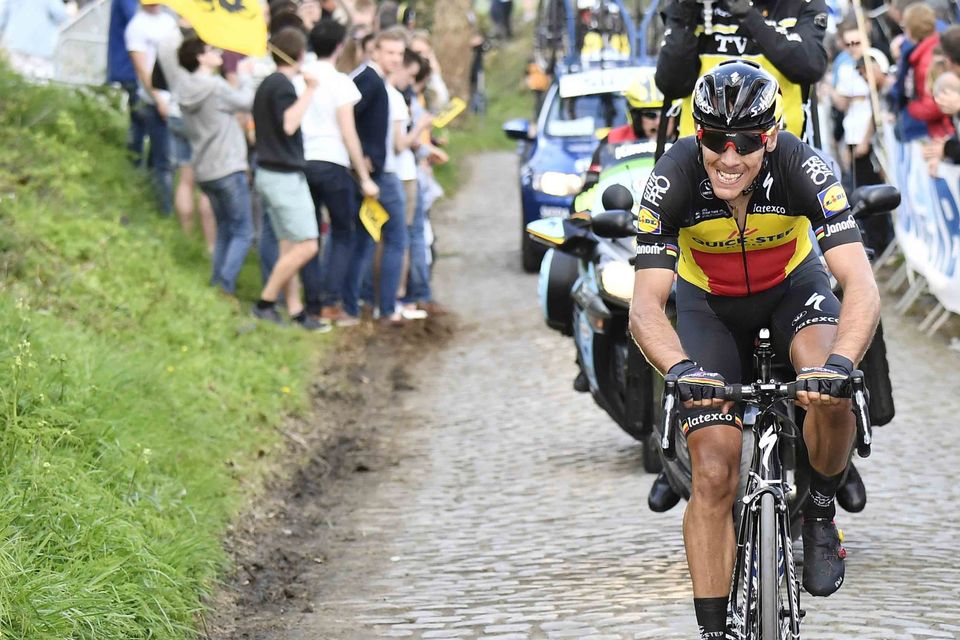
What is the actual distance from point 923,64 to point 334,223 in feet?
15.6

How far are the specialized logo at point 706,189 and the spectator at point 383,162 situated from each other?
24.7 ft

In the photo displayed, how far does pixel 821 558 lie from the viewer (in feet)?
19.4

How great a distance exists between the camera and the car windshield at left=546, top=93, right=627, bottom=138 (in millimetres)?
16859

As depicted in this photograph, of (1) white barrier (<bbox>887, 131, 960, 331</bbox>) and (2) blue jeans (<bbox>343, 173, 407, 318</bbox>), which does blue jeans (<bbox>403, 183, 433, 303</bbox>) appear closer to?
(2) blue jeans (<bbox>343, 173, 407, 318</bbox>)

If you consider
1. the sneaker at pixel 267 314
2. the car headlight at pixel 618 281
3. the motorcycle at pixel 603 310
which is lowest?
the sneaker at pixel 267 314

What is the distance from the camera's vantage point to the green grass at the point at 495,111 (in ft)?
106

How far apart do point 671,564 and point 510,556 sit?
78 centimetres

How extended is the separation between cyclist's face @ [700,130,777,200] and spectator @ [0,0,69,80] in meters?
10.6

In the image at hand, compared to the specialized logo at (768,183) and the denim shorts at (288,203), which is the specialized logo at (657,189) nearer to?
the specialized logo at (768,183)

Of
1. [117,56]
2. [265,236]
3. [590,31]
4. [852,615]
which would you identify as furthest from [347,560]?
[590,31]

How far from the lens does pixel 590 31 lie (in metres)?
22.4

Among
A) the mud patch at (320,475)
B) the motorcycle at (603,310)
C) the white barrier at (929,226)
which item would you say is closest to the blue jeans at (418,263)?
the mud patch at (320,475)

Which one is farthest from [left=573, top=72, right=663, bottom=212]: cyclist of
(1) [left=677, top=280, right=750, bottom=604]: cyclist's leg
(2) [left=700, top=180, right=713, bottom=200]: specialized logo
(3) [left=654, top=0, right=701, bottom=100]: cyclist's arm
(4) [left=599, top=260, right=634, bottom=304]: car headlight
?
(1) [left=677, top=280, right=750, bottom=604]: cyclist's leg

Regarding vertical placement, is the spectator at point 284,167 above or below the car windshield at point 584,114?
above
